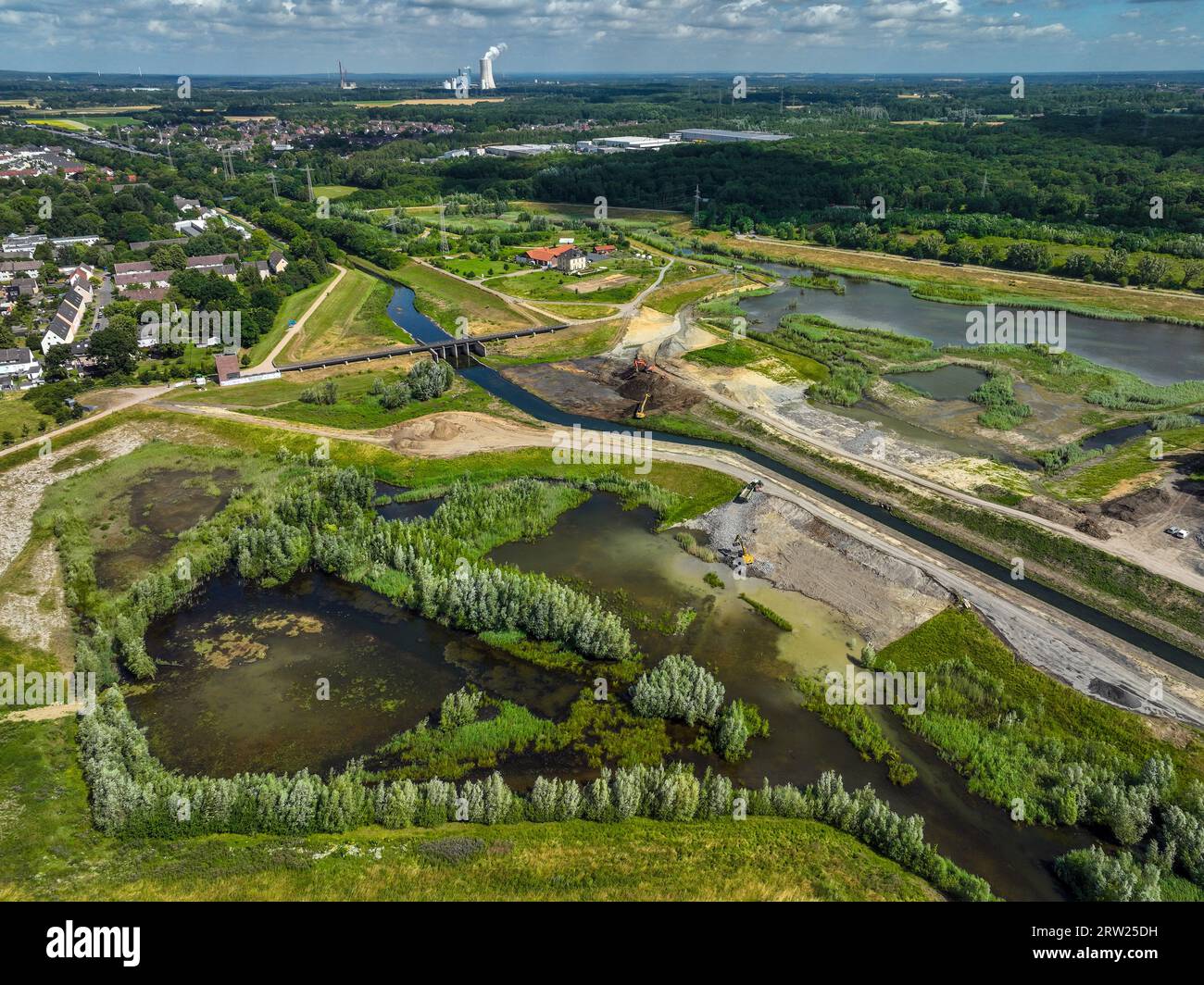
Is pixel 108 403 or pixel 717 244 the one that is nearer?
pixel 108 403

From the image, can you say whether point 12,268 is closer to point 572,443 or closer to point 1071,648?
point 572,443

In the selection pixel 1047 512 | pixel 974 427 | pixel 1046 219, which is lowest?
pixel 1047 512

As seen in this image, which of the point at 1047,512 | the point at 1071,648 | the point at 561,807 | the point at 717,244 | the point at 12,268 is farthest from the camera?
the point at 717,244

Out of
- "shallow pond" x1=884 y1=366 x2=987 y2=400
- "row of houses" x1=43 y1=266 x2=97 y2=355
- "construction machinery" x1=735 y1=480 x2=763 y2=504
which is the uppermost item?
"row of houses" x1=43 y1=266 x2=97 y2=355

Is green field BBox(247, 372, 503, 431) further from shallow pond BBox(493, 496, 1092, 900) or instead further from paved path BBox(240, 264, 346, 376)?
shallow pond BBox(493, 496, 1092, 900)

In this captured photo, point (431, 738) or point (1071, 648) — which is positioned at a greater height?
point (1071, 648)

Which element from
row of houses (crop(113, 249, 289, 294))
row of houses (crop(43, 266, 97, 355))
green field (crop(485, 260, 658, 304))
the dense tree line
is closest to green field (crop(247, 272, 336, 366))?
row of houses (crop(113, 249, 289, 294))

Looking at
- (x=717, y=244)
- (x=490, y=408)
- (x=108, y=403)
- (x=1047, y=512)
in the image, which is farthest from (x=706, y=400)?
(x=717, y=244)
